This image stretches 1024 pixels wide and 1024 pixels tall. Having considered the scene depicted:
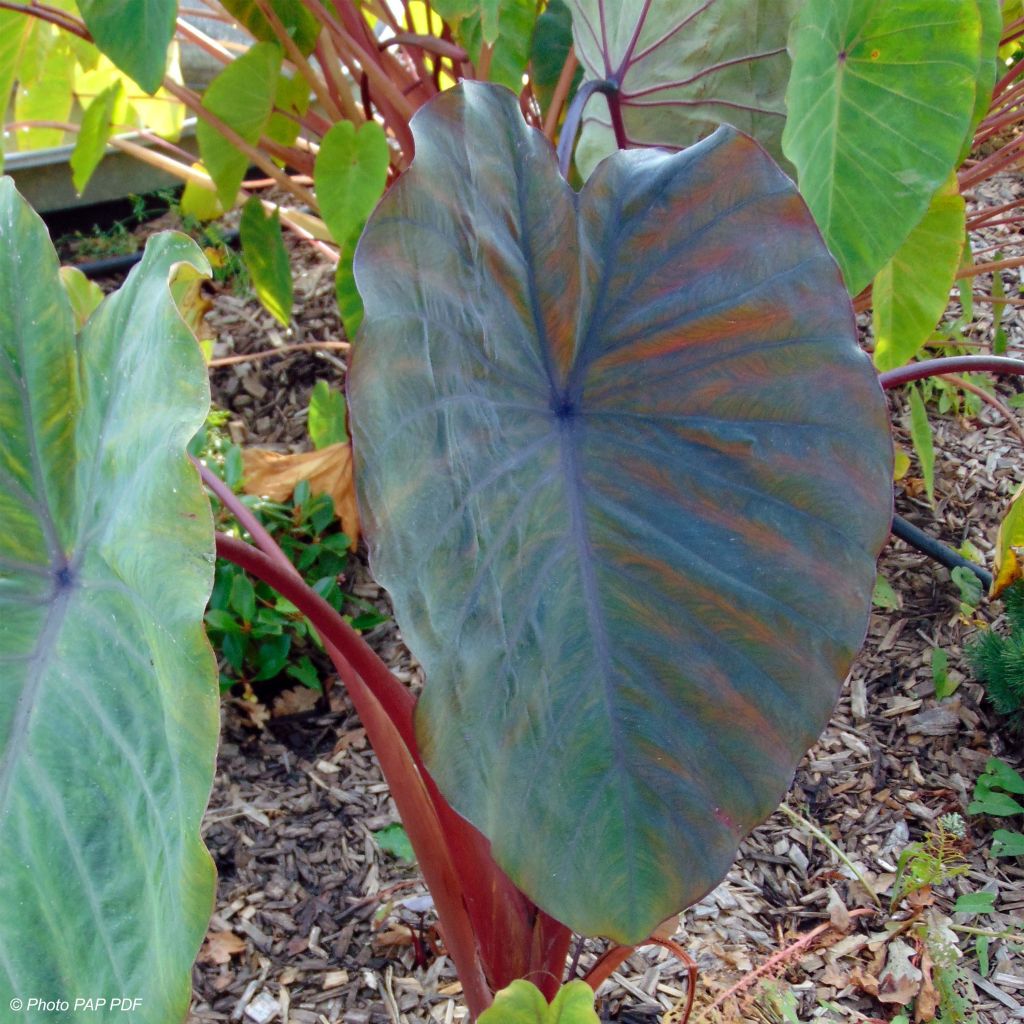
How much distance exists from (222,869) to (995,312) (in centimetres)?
170

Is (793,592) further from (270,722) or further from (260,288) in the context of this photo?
(260,288)

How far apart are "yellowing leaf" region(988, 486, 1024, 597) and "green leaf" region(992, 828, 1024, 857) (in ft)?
1.03

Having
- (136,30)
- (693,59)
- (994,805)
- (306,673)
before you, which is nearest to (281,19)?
(136,30)

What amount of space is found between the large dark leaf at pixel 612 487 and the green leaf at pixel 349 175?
69cm

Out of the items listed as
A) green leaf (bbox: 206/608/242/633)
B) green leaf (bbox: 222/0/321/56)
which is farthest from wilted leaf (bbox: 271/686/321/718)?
green leaf (bbox: 222/0/321/56)

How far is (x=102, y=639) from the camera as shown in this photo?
2.19 ft

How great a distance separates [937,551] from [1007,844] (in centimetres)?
49

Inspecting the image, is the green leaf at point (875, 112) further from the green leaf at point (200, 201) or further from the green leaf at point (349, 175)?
the green leaf at point (200, 201)

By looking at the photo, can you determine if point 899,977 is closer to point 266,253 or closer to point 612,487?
point 612,487

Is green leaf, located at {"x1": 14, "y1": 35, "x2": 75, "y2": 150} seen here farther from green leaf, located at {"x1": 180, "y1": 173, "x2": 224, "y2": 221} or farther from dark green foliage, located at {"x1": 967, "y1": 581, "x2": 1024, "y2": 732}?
dark green foliage, located at {"x1": 967, "y1": 581, "x2": 1024, "y2": 732}

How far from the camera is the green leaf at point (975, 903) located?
1.17 meters

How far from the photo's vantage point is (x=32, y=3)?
151 cm

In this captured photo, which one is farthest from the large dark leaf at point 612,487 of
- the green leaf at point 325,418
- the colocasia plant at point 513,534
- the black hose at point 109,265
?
the black hose at point 109,265

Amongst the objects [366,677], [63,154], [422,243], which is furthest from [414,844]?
[63,154]
